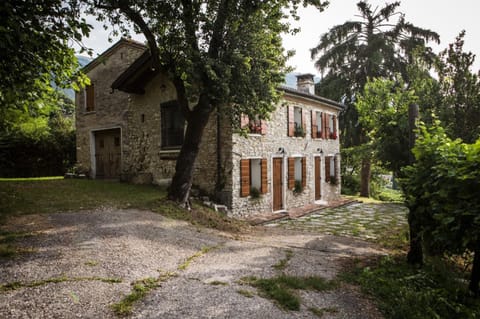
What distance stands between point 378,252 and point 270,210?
240 inches

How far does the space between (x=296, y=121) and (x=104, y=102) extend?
9741 mm

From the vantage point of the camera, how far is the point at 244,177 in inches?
456

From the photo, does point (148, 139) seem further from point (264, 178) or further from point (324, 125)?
point (324, 125)

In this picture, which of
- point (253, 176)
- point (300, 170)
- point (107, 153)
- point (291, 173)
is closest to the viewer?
point (253, 176)

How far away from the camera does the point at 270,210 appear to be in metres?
13.0

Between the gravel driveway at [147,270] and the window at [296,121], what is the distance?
7.70 meters

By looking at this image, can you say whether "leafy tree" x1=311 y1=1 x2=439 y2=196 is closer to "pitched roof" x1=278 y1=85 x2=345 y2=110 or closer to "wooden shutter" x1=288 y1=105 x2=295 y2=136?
"pitched roof" x1=278 y1=85 x2=345 y2=110

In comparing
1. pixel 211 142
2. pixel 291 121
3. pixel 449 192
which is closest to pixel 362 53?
pixel 291 121

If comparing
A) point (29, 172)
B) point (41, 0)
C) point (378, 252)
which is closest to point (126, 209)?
point (41, 0)

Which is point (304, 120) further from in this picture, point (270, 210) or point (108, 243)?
point (108, 243)

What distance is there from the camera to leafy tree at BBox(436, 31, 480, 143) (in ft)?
27.2

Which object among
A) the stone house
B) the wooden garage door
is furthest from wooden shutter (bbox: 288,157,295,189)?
the wooden garage door

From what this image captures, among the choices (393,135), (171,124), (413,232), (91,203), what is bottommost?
(413,232)

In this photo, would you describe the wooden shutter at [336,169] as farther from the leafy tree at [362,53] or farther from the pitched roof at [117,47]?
the pitched roof at [117,47]
